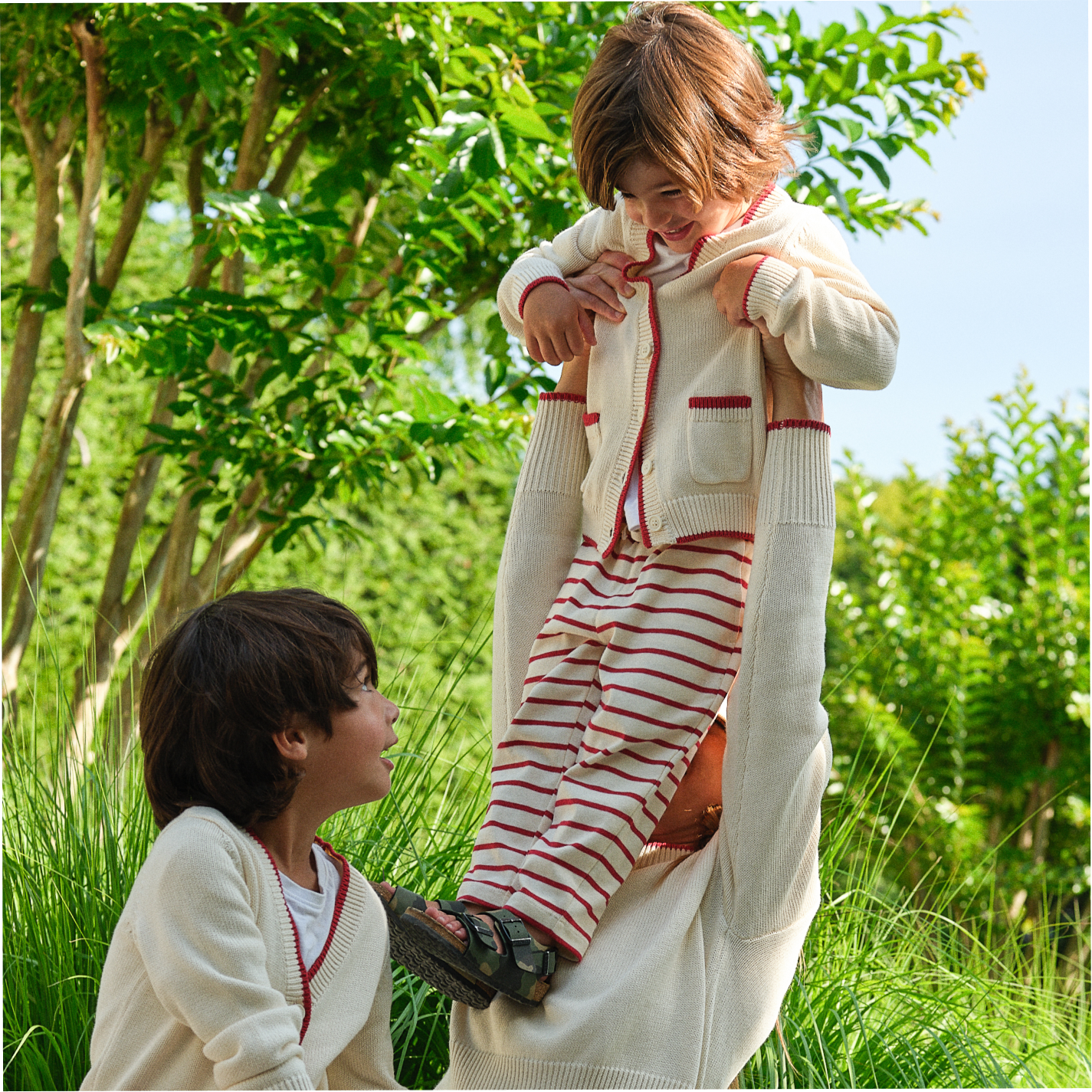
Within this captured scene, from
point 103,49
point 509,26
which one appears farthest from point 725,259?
point 103,49

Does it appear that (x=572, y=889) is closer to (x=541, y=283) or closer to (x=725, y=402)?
(x=725, y=402)

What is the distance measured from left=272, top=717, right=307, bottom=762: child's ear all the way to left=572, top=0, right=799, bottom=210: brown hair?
2.50 ft

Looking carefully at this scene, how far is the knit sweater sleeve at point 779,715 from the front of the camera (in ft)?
4.41

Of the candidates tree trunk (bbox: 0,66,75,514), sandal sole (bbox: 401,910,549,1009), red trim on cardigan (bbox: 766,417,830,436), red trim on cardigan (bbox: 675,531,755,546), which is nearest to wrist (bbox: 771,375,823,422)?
red trim on cardigan (bbox: 766,417,830,436)

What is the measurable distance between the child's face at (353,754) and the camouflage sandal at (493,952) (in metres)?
0.18

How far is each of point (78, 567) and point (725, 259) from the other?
4.78m

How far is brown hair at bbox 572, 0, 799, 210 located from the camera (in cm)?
135

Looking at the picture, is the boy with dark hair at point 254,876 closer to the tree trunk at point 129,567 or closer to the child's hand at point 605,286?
the child's hand at point 605,286

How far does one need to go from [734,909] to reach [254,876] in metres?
0.57

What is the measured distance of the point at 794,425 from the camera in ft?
4.60

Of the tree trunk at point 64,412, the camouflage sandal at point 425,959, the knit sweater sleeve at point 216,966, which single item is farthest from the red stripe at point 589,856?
the tree trunk at point 64,412

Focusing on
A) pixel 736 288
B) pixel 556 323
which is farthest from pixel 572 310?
pixel 736 288

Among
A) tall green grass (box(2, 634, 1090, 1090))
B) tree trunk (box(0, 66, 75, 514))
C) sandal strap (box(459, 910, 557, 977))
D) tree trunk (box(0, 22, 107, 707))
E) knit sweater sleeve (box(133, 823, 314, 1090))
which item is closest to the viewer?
knit sweater sleeve (box(133, 823, 314, 1090))

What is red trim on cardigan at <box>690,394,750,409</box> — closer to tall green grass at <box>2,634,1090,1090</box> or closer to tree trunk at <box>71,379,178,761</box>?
tall green grass at <box>2,634,1090,1090</box>
